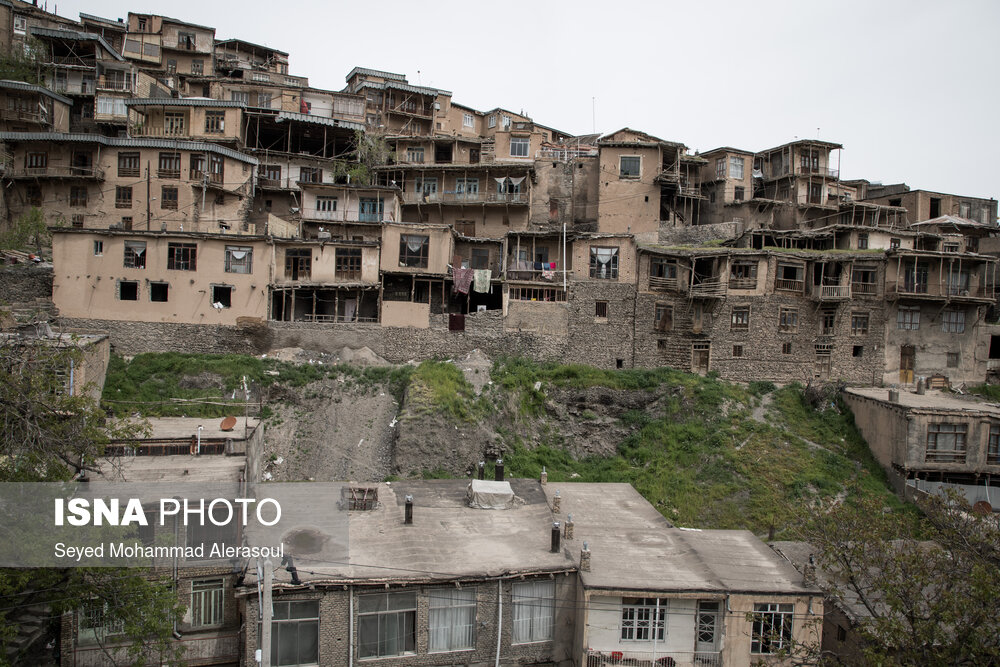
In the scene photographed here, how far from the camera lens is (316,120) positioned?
4931cm

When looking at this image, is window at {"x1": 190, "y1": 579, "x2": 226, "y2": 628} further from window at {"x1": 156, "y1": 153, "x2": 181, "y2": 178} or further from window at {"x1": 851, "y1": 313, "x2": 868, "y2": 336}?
window at {"x1": 851, "y1": 313, "x2": 868, "y2": 336}

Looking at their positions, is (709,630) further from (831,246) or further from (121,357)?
(831,246)

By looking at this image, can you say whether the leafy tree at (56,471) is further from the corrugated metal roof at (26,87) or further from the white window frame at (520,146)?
the corrugated metal roof at (26,87)

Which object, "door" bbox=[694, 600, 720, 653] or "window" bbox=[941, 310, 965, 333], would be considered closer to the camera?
"door" bbox=[694, 600, 720, 653]

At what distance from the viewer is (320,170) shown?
48.6m

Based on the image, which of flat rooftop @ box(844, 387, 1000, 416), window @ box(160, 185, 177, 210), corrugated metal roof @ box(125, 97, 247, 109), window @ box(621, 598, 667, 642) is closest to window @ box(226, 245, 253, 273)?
window @ box(160, 185, 177, 210)

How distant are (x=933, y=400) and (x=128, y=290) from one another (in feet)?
146

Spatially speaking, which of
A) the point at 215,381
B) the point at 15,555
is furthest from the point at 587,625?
the point at 215,381

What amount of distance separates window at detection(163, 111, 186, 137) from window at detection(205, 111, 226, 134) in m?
1.67

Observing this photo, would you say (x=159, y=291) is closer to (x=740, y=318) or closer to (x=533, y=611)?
(x=533, y=611)

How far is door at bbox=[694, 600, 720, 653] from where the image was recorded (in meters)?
17.0

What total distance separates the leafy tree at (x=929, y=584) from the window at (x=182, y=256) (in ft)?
109

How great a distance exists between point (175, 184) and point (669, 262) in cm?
3175

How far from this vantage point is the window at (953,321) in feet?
135
